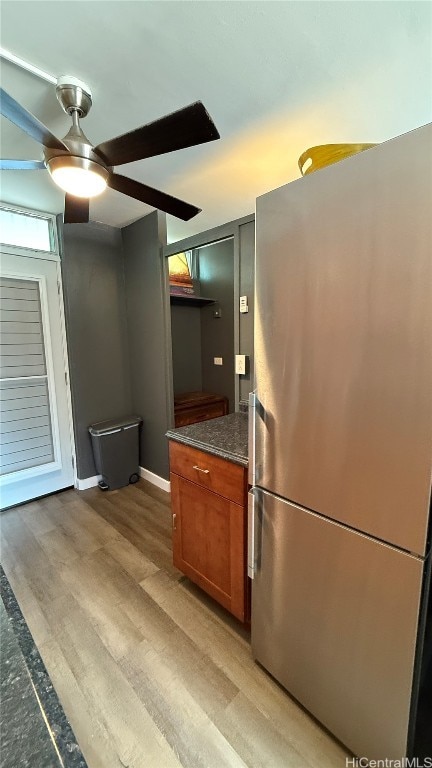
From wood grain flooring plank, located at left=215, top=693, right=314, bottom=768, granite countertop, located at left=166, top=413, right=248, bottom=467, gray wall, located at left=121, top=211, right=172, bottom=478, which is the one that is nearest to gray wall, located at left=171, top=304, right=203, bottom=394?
gray wall, located at left=121, top=211, right=172, bottom=478

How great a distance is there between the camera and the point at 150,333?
2900mm

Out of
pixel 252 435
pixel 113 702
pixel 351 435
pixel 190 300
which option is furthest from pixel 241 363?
pixel 190 300

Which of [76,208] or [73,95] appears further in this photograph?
[76,208]

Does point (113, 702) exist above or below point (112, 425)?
below

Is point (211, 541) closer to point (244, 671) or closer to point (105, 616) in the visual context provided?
point (244, 671)

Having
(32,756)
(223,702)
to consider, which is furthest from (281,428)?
(223,702)

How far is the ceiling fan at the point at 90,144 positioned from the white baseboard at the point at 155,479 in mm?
2385

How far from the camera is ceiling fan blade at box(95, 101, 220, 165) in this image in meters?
1.03

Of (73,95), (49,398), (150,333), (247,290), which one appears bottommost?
(49,398)

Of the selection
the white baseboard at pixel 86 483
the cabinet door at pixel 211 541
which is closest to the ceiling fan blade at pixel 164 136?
the cabinet door at pixel 211 541

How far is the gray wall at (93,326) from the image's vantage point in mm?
2814

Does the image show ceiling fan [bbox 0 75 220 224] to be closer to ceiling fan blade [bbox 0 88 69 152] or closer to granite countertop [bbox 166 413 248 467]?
ceiling fan blade [bbox 0 88 69 152]

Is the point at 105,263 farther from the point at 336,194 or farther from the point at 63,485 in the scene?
the point at 336,194

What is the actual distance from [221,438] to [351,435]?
768mm
